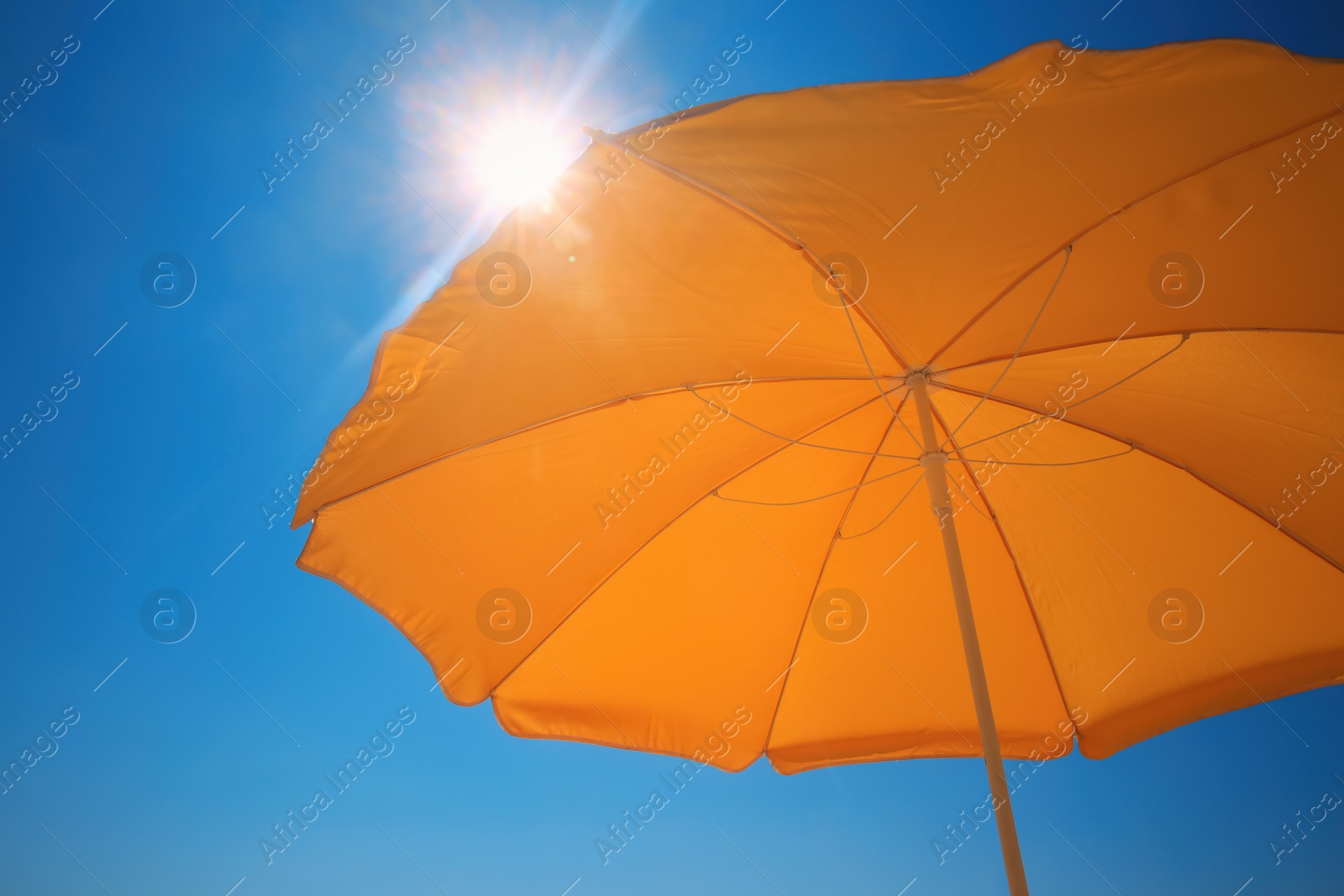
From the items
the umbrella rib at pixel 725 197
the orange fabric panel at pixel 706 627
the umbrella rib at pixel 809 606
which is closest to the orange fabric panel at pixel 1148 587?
the umbrella rib at pixel 809 606

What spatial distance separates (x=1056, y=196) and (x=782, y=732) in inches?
80.3

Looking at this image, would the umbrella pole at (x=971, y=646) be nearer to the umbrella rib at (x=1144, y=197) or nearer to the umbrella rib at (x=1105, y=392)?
the umbrella rib at (x=1105, y=392)

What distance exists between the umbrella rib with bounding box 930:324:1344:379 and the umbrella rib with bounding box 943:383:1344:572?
0.16m

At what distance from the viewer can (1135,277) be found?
194 cm

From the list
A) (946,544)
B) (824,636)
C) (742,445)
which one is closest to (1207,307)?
(946,544)

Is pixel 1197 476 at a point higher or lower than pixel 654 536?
lower

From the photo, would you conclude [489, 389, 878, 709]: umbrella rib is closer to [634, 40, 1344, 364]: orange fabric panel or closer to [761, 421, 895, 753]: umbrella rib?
[761, 421, 895, 753]: umbrella rib

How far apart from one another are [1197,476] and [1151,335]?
77 centimetres

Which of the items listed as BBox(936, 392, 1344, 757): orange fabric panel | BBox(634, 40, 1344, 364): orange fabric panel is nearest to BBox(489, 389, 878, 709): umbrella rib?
BBox(936, 392, 1344, 757): orange fabric panel

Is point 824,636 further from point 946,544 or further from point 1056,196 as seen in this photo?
point 1056,196

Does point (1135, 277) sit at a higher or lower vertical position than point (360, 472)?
lower

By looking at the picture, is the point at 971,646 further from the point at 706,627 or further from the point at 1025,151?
the point at 1025,151

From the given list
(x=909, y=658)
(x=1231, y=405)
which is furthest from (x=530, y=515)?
(x=1231, y=405)

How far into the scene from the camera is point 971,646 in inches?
82.7
